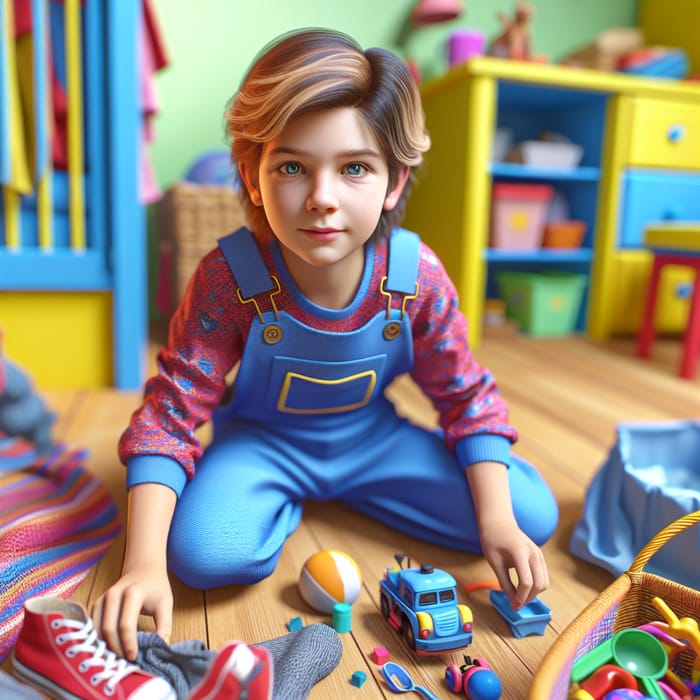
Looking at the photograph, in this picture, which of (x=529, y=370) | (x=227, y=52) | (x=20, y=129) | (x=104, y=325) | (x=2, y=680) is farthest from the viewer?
(x=227, y=52)

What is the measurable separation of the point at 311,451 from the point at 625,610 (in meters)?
0.40

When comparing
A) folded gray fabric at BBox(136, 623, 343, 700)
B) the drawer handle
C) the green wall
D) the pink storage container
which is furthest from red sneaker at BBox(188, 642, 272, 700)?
the drawer handle

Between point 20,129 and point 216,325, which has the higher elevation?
point 20,129

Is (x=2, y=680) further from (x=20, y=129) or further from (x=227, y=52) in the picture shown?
(x=227, y=52)

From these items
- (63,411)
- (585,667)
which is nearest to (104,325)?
(63,411)

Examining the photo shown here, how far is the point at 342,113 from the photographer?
0.65m

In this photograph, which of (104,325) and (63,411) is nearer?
(63,411)

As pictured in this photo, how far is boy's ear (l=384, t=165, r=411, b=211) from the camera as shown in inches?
29.0

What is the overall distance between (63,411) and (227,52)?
112cm

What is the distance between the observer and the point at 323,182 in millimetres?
642

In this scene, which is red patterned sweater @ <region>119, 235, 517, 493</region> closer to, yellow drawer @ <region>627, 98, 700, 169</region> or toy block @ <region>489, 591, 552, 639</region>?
toy block @ <region>489, 591, 552, 639</region>

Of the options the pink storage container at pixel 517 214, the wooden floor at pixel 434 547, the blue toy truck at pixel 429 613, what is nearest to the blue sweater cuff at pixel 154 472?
the wooden floor at pixel 434 547

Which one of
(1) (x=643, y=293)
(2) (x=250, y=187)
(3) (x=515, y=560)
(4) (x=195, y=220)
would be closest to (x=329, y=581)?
(3) (x=515, y=560)

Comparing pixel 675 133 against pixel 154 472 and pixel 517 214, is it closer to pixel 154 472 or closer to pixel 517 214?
pixel 517 214
